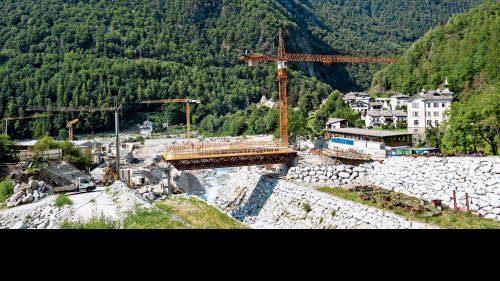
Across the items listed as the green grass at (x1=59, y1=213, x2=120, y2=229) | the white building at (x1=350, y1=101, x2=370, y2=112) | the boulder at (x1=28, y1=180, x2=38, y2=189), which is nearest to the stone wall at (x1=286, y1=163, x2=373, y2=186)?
the green grass at (x1=59, y1=213, x2=120, y2=229)

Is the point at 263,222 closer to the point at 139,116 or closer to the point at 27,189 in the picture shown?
the point at 27,189

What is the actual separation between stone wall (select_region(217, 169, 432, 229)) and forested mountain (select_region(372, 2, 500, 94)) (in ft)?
64.0

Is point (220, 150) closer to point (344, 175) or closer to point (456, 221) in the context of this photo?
point (344, 175)

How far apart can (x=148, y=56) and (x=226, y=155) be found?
78.6 metres

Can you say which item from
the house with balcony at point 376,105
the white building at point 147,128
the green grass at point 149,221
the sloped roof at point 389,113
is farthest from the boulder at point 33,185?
the white building at point 147,128

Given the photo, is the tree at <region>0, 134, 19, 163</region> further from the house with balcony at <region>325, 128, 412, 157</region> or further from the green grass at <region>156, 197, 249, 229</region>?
the house with balcony at <region>325, 128, 412, 157</region>

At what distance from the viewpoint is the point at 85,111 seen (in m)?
57.6

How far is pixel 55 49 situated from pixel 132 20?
26938mm

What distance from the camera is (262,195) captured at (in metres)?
17.1

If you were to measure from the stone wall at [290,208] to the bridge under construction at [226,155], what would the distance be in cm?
138

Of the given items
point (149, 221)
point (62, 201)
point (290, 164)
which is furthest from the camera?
point (290, 164)

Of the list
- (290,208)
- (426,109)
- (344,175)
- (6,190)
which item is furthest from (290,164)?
(426,109)
